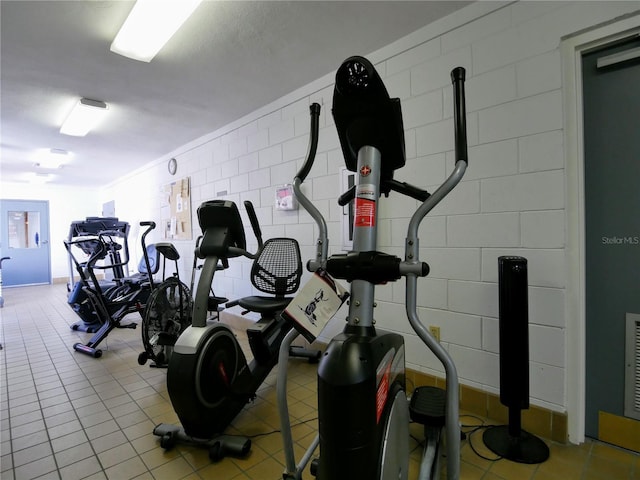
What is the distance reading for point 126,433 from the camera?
Result: 190cm

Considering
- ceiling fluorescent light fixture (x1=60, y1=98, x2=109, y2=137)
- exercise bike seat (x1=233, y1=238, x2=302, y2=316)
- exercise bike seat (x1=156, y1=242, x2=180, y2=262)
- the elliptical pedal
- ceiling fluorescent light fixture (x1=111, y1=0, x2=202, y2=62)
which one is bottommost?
the elliptical pedal

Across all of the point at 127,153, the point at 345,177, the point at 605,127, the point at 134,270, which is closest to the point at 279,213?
the point at 345,177

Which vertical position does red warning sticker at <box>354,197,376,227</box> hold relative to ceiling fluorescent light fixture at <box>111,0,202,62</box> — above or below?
below

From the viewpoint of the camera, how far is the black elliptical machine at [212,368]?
1675 millimetres

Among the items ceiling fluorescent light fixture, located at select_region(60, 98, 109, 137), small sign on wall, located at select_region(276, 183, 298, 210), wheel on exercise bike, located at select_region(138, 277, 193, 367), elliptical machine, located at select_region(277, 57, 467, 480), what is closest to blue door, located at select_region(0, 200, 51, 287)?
ceiling fluorescent light fixture, located at select_region(60, 98, 109, 137)

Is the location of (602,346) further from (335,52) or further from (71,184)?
(71,184)

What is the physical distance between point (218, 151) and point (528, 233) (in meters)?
3.71

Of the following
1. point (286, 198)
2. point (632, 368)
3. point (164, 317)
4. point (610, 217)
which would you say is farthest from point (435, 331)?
point (164, 317)

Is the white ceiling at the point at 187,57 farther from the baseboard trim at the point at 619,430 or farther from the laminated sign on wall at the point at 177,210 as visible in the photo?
the baseboard trim at the point at 619,430

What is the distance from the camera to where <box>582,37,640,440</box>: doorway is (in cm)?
161

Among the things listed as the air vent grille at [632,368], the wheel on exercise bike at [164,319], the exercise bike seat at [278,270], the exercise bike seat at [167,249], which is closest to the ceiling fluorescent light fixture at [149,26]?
the exercise bike seat at [167,249]

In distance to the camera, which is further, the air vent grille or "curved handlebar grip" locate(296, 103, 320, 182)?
the air vent grille

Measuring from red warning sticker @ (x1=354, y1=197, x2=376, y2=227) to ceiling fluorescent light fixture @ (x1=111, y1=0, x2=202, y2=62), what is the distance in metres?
1.68

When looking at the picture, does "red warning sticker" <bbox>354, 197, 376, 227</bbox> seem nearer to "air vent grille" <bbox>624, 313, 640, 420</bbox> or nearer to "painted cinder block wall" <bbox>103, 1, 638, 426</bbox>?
"painted cinder block wall" <bbox>103, 1, 638, 426</bbox>
